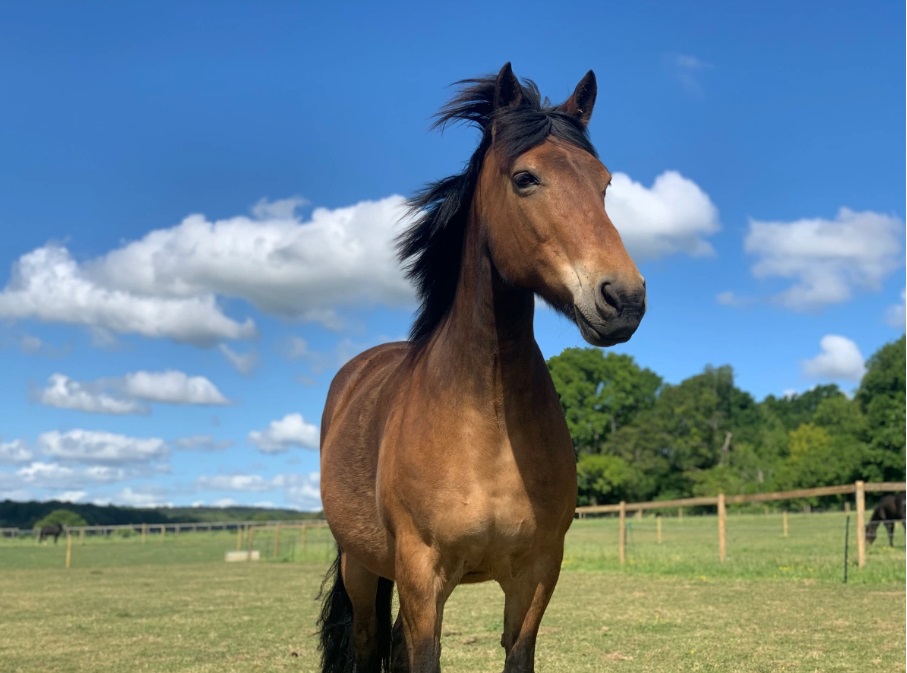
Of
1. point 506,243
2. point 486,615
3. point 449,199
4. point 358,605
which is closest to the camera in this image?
point 506,243

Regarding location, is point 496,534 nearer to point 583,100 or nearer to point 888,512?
point 583,100

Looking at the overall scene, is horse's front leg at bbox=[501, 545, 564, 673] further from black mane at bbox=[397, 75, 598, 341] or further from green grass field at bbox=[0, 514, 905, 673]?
green grass field at bbox=[0, 514, 905, 673]

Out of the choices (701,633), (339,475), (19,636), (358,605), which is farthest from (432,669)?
(19,636)

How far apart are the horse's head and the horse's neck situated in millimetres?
151

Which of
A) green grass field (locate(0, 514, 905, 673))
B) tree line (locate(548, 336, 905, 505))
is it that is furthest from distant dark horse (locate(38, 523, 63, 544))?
tree line (locate(548, 336, 905, 505))

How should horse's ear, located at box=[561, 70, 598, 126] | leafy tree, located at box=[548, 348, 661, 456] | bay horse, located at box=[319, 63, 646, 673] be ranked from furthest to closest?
leafy tree, located at box=[548, 348, 661, 456] < horse's ear, located at box=[561, 70, 598, 126] < bay horse, located at box=[319, 63, 646, 673]

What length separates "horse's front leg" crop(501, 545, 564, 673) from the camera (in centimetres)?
325

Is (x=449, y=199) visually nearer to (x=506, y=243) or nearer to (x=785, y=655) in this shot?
(x=506, y=243)

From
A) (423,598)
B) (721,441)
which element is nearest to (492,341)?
(423,598)

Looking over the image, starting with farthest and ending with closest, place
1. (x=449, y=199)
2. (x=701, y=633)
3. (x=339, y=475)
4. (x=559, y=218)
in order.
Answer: (x=701, y=633), (x=339, y=475), (x=449, y=199), (x=559, y=218)

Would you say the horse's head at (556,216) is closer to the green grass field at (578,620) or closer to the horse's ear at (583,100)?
the horse's ear at (583,100)

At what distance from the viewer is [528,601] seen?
327 cm

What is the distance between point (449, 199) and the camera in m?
3.57

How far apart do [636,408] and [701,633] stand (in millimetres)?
57832
